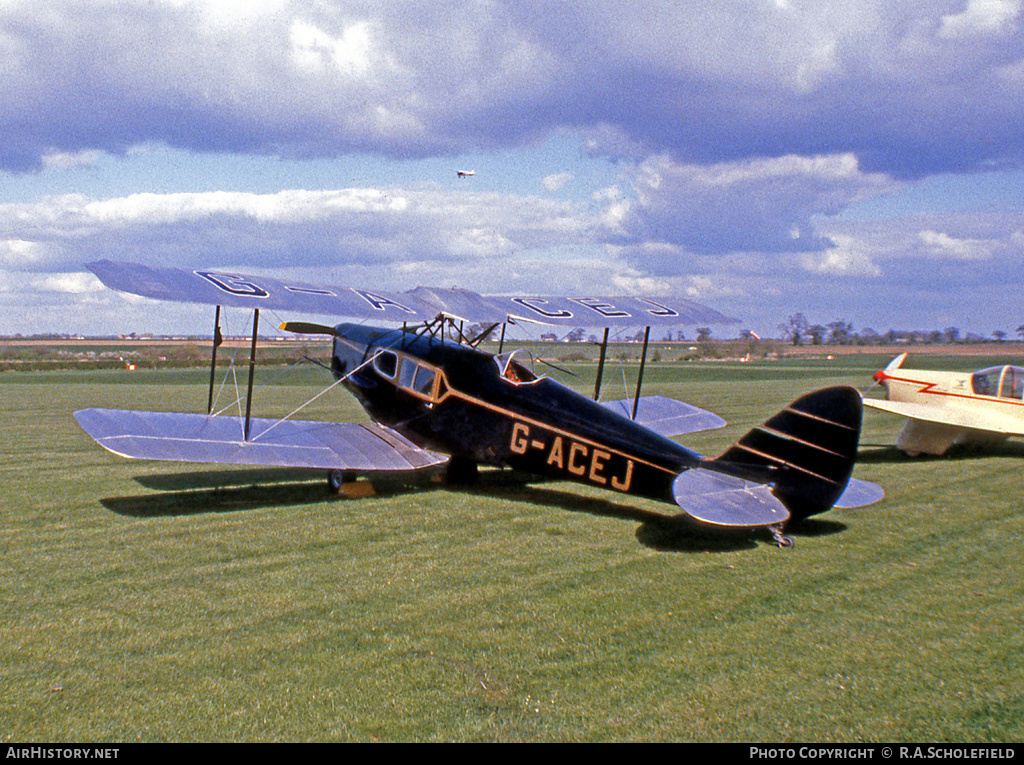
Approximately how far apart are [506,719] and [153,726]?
5.20ft

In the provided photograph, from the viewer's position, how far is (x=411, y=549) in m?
6.27

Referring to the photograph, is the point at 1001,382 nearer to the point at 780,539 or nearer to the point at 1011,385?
the point at 1011,385

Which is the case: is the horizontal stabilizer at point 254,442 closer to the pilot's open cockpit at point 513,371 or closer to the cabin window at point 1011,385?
the pilot's open cockpit at point 513,371

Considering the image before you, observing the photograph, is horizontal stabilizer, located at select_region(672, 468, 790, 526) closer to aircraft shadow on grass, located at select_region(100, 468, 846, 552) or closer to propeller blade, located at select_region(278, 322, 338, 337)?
aircraft shadow on grass, located at select_region(100, 468, 846, 552)

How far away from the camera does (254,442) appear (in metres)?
8.09

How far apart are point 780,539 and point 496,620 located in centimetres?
286

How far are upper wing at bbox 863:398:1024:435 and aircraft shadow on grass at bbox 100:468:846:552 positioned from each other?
5.19m

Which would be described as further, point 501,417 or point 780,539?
point 501,417

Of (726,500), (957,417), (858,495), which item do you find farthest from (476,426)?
(957,417)

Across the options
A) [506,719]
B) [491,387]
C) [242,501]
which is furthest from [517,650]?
[242,501]

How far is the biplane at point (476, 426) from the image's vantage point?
239 inches

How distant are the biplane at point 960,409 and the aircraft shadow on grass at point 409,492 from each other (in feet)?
17.7

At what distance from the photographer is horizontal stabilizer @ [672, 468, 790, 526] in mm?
5543

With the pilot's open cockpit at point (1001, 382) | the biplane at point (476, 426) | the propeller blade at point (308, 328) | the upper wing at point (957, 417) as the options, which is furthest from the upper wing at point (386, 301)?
the pilot's open cockpit at point (1001, 382)
